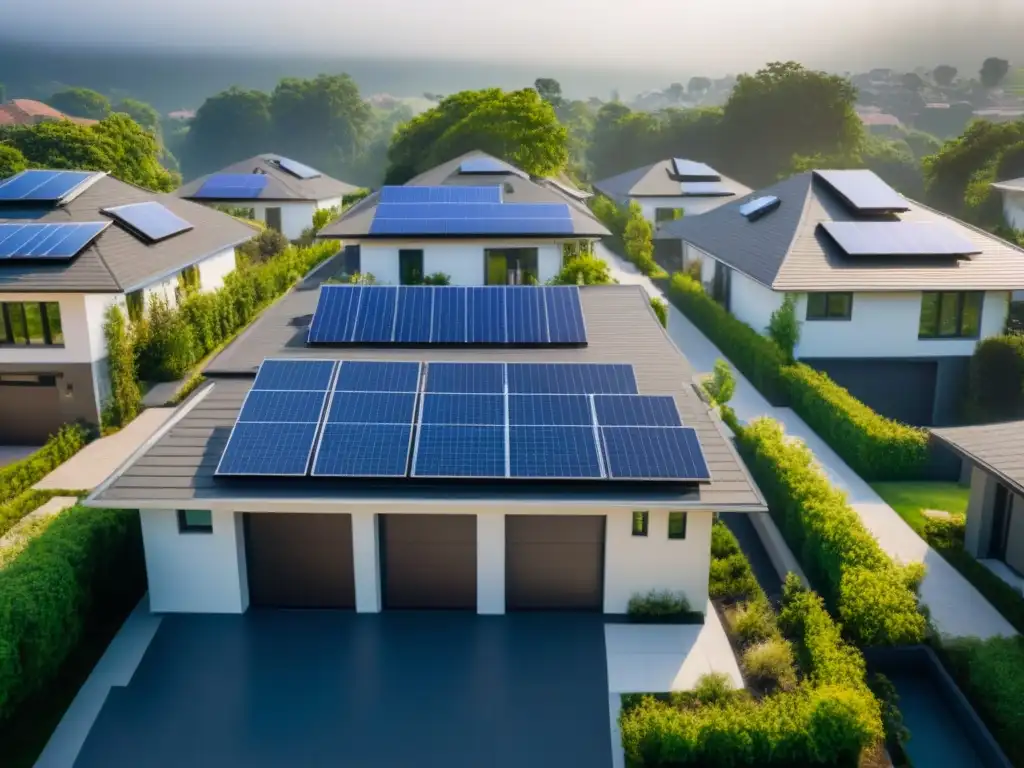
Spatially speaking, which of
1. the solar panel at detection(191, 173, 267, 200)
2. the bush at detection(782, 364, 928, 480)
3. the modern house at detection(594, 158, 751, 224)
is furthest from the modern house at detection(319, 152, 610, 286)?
the modern house at detection(594, 158, 751, 224)

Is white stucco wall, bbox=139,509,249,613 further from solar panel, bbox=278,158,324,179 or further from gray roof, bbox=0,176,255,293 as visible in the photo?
solar panel, bbox=278,158,324,179

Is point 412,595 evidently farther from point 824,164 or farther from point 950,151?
point 824,164

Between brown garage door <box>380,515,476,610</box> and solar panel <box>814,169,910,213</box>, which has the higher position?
solar panel <box>814,169,910,213</box>

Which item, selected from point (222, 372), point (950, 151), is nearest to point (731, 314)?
point (222, 372)

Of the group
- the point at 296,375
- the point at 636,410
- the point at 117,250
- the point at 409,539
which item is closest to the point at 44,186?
the point at 117,250

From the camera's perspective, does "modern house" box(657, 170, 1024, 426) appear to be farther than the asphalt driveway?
Yes

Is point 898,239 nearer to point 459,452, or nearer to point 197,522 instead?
point 459,452

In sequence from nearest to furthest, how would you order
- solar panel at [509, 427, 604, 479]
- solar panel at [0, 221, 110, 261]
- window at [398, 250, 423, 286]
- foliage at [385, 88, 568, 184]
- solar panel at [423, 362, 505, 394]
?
1. solar panel at [509, 427, 604, 479]
2. solar panel at [423, 362, 505, 394]
3. solar panel at [0, 221, 110, 261]
4. window at [398, 250, 423, 286]
5. foliage at [385, 88, 568, 184]
